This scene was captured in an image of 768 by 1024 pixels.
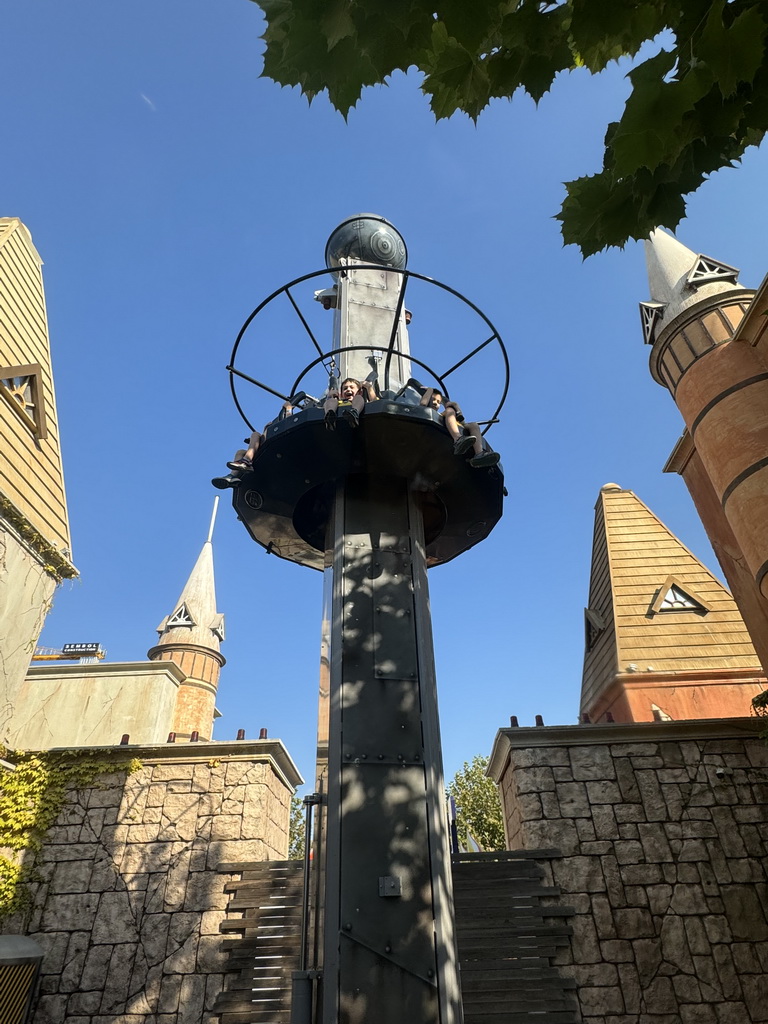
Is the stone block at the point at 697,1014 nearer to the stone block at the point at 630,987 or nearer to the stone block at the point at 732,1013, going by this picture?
the stone block at the point at 732,1013

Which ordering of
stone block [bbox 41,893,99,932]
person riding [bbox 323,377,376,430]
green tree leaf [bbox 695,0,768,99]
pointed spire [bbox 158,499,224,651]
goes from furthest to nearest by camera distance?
pointed spire [bbox 158,499,224,651]
stone block [bbox 41,893,99,932]
person riding [bbox 323,377,376,430]
green tree leaf [bbox 695,0,768,99]

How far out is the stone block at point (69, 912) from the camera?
729 centimetres

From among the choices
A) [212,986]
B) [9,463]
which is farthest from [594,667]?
[9,463]

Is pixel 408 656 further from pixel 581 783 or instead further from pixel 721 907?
pixel 721 907

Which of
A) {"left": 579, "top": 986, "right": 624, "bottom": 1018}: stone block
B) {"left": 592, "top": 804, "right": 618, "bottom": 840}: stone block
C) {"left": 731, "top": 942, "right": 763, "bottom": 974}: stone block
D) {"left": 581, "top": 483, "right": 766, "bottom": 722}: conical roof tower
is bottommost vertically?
{"left": 579, "top": 986, "right": 624, "bottom": 1018}: stone block

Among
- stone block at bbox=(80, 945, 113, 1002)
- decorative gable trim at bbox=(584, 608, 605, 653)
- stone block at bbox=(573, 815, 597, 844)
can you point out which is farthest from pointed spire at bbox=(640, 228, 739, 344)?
stone block at bbox=(80, 945, 113, 1002)

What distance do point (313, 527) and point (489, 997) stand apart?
5063mm

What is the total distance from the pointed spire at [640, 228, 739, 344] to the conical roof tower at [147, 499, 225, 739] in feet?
61.9

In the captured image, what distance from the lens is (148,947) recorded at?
23.2 ft

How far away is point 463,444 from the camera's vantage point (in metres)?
6.25

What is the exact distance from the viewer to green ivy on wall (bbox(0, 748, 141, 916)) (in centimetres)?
764

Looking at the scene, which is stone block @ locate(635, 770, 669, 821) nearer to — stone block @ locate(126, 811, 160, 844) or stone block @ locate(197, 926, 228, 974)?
stone block @ locate(197, 926, 228, 974)

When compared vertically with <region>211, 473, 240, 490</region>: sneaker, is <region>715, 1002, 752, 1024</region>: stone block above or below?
below

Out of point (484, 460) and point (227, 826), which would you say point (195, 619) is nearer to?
point (227, 826)
